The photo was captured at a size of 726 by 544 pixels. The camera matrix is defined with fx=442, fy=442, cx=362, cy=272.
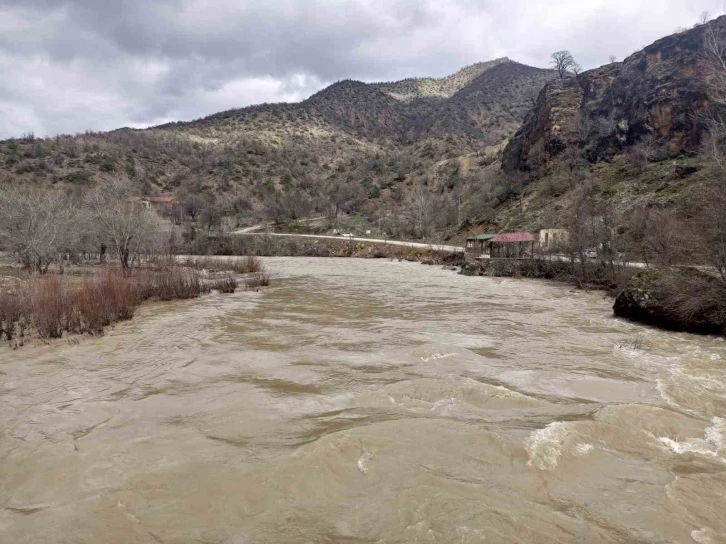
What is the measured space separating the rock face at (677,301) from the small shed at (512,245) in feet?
62.4

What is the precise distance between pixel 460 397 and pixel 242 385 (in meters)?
3.77

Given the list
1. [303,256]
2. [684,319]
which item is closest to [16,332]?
[684,319]

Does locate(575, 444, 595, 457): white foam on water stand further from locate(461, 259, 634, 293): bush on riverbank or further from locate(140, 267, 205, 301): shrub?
locate(140, 267, 205, 301): shrub

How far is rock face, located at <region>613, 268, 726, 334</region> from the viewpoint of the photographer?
1234 cm

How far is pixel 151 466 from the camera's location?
16.1ft

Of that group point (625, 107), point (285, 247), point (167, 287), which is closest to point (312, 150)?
point (285, 247)

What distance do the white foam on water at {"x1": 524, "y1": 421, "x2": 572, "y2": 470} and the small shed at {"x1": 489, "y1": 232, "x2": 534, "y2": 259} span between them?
96.5 ft

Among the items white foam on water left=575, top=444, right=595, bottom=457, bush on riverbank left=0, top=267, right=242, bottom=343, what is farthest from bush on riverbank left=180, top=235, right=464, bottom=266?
white foam on water left=575, top=444, right=595, bottom=457

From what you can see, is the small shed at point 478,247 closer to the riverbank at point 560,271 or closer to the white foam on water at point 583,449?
the riverbank at point 560,271

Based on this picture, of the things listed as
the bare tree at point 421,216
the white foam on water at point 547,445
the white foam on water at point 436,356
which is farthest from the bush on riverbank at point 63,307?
the bare tree at point 421,216

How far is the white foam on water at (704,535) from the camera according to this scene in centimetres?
363

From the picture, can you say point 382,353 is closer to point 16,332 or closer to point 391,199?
point 16,332

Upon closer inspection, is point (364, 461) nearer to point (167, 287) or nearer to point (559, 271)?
point (167, 287)

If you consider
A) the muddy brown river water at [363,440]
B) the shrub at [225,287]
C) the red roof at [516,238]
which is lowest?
the muddy brown river water at [363,440]
